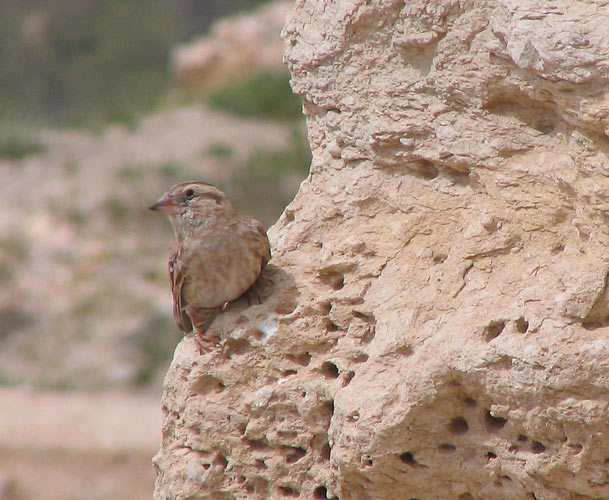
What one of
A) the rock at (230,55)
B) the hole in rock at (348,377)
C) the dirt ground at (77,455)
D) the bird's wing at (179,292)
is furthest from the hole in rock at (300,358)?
the rock at (230,55)

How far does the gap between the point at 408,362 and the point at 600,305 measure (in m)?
0.64

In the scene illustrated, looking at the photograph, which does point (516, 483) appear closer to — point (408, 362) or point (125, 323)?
point (408, 362)

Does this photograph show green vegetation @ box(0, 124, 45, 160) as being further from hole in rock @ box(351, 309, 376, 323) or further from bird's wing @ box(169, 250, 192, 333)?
hole in rock @ box(351, 309, 376, 323)

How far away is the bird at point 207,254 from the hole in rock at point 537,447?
1249mm

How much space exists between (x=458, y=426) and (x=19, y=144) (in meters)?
11.4

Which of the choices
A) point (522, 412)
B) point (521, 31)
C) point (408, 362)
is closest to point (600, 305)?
point (522, 412)

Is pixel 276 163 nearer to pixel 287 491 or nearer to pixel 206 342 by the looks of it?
pixel 206 342

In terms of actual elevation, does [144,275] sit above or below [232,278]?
above

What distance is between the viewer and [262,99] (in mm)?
14516

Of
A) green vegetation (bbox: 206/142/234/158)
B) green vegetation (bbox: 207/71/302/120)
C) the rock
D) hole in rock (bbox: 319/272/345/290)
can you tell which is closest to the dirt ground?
hole in rock (bbox: 319/272/345/290)

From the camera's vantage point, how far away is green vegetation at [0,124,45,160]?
13805 mm

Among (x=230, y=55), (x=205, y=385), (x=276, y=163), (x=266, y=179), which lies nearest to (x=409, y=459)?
(x=205, y=385)

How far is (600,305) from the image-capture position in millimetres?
3242

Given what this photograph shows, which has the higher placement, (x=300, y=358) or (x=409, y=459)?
(x=300, y=358)
